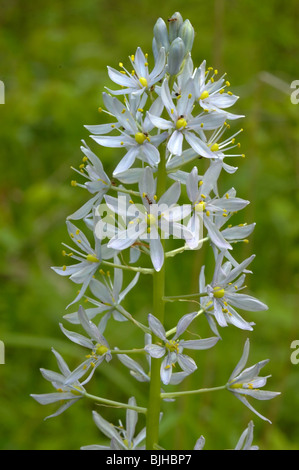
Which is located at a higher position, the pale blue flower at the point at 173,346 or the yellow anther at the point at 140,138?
Result: the yellow anther at the point at 140,138

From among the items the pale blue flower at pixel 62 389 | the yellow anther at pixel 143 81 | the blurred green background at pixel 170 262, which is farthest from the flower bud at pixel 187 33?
the blurred green background at pixel 170 262

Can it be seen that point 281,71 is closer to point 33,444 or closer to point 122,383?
point 122,383

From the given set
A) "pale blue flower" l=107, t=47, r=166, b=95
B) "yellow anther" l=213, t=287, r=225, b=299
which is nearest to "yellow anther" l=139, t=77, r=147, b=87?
"pale blue flower" l=107, t=47, r=166, b=95

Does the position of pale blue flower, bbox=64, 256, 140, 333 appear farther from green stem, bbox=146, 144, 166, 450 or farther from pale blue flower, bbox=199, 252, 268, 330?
pale blue flower, bbox=199, 252, 268, 330

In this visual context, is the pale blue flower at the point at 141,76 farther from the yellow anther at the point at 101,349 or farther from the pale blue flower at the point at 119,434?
the pale blue flower at the point at 119,434
